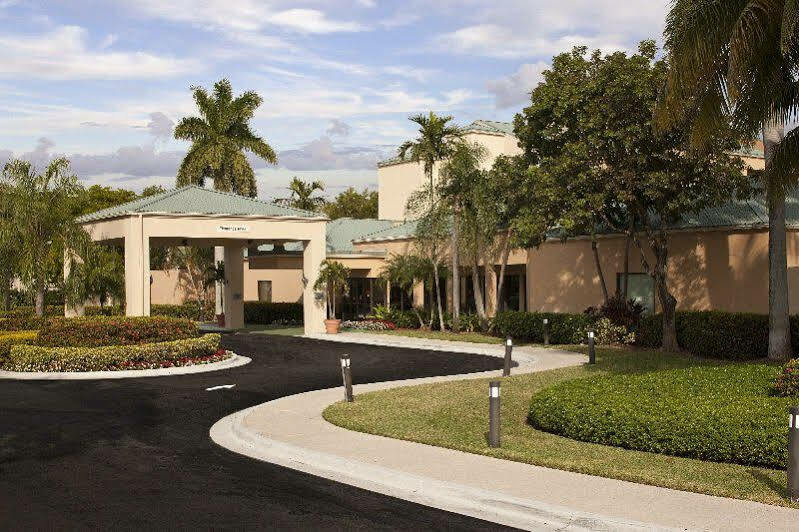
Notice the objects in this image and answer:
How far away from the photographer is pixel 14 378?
21984mm

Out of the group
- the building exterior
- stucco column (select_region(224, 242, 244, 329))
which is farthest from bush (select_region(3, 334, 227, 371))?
stucco column (select_region(224, 242, 244, 329))

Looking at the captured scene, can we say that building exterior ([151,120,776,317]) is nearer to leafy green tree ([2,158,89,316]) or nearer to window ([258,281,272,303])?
window ([258,281,272,303])

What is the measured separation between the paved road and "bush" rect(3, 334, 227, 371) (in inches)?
94.5

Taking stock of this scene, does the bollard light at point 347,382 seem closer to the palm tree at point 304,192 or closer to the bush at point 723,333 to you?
the bush at point 723,333

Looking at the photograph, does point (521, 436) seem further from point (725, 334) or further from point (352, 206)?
point (352, 206)

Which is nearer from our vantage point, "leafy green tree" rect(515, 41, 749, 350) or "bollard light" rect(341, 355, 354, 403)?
"bollard light" rect(341, 355, 354, 403)

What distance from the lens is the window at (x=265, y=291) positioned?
163 ft

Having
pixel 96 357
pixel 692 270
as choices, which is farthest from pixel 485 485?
pixel 692 270

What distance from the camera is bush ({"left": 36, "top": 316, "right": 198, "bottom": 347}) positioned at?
23.7 metres

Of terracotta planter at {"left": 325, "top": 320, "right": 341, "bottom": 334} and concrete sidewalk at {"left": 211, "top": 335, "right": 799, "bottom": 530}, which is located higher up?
terracotta planter at {"left": 325, "top": 320, "right": 341, "bottom": 334}

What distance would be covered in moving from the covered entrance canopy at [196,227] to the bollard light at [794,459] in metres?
26.8

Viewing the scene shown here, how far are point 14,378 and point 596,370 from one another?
1427cm

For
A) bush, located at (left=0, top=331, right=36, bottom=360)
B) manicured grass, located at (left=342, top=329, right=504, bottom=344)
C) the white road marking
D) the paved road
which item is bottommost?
the paved road

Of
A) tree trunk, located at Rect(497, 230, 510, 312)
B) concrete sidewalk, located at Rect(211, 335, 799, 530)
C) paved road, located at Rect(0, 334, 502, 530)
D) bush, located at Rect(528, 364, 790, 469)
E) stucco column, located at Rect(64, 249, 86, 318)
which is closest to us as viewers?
concrete sidewalk, located at Rect(211, 335, 799, 530)
